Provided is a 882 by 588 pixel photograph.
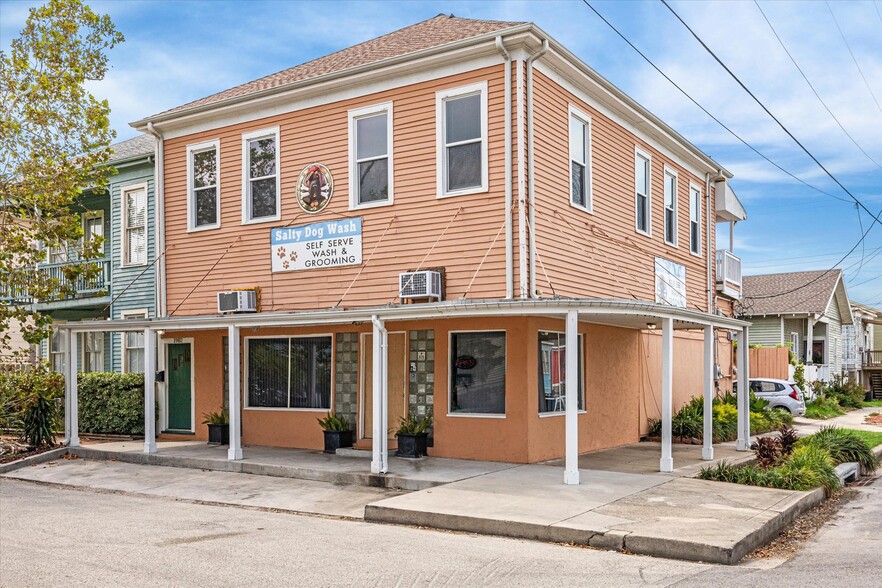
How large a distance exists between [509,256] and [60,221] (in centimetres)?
899

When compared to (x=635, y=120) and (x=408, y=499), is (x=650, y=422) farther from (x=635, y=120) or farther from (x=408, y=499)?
(x=408, y=499)

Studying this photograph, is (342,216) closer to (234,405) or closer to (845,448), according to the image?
(234,405)

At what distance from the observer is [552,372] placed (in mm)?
14477

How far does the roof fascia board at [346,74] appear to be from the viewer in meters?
13.1

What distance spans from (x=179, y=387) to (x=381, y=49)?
8458 mm

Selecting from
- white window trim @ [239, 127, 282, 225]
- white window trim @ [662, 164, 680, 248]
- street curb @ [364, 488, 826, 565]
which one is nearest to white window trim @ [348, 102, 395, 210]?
white window trim @ [239, 127, 282, 225]

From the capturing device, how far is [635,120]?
17.2m

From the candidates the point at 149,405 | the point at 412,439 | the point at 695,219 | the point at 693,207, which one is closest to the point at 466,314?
the point at 412,439

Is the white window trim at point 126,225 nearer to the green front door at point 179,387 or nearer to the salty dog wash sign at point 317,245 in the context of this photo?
the green front door at point 179,387

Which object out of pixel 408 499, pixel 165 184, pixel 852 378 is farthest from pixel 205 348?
pixel 852 378

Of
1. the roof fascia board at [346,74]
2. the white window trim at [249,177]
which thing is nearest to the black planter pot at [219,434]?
the white window trim at [249,177]

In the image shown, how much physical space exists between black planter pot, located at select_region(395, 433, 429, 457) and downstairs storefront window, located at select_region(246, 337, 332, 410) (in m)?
2.39

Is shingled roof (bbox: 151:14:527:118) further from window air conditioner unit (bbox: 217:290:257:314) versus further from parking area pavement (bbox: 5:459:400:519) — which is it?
parking area pavement (bbox: 5:459:400:519)

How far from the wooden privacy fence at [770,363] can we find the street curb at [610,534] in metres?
21.3
